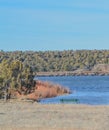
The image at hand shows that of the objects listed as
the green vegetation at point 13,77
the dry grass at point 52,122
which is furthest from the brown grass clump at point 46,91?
the dry grass at point 52,122

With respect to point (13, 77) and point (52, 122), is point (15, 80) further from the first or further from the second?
point (52, 122)

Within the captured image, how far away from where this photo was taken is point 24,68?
6062cm

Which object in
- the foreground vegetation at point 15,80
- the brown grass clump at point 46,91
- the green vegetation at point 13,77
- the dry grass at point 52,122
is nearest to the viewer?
the dry grass at point 52,122

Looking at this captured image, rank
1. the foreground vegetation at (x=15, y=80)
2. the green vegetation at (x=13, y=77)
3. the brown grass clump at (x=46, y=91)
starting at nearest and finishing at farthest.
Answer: the green vegetation at (x=13, y=77), the foreground vegetation at (x=15, y=80), the brown grass clump at (x=46, y=91)

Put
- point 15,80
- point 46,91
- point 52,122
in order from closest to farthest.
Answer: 1. point 52,122
2. point 15,80
3. point 46,91

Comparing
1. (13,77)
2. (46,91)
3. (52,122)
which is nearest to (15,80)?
(13,77)

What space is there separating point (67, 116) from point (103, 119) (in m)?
3.38

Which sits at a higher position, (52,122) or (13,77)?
(13,77)

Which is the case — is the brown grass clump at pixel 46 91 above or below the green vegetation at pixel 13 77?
below

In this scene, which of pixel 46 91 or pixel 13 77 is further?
pixel 46 91

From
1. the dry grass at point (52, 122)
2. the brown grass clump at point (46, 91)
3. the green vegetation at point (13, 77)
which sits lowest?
the brown grass clump at point (46, 91)

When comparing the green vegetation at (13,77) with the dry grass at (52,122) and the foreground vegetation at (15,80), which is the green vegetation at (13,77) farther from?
the dry grass at (52,122)

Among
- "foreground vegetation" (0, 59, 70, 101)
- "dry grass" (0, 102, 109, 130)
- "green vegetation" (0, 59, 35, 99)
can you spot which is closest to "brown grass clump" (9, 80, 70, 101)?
"foreground vegetation" (0, 59, 70, 101)

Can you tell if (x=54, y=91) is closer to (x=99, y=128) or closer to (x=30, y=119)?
(x=30, y=119)
